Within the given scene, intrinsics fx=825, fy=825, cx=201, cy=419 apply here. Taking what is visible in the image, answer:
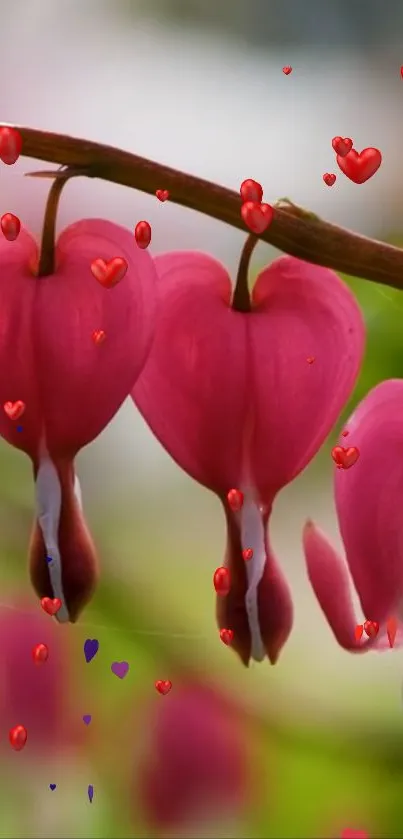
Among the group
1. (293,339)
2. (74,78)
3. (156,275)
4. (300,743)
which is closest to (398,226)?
(293,339)

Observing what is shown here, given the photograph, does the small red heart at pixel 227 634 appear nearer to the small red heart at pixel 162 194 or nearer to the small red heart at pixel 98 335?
the small red heart at pixel 98 335

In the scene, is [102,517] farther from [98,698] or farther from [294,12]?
[294,12]

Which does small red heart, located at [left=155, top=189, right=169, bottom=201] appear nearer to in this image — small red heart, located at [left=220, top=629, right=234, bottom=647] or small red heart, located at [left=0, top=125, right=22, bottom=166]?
small red heart, located at [left=0, top=125, right=22, bottom=166]

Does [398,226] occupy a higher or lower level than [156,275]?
higher

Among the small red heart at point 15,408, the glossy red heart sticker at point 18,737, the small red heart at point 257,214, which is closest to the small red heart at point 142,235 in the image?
the small red heart at point 257,214

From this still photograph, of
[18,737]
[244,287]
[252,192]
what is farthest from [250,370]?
[18,737]

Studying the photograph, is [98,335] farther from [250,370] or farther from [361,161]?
[361,161]

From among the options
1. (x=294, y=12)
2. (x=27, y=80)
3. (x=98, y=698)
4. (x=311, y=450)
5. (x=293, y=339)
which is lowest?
(x=98, y=698)
